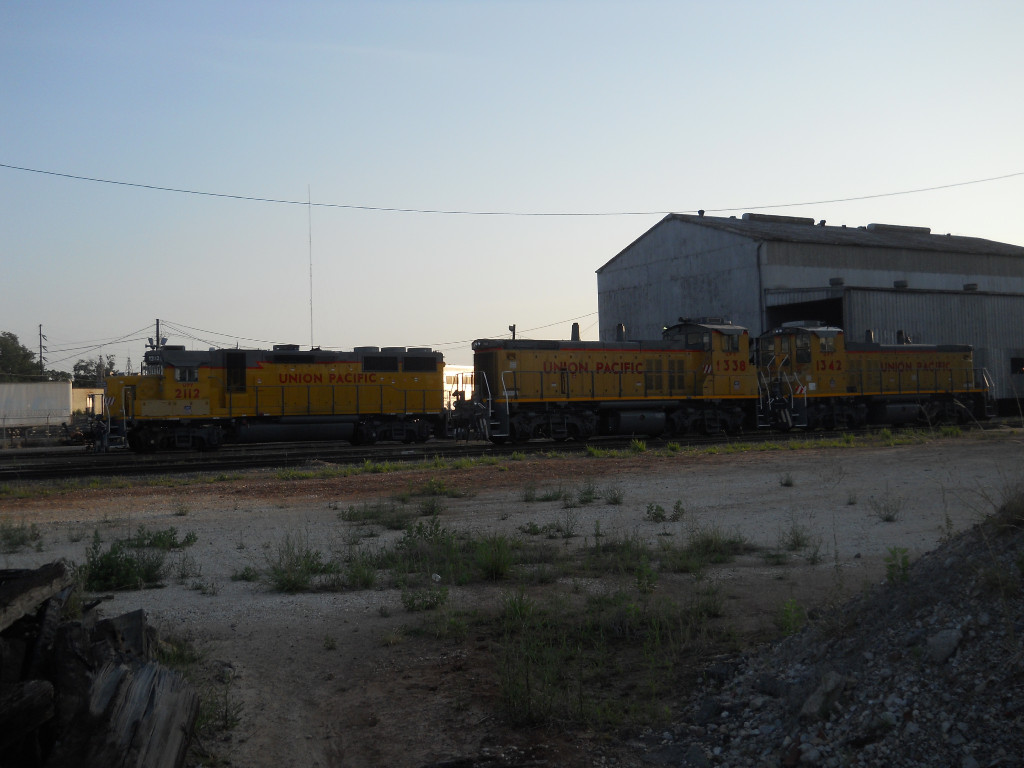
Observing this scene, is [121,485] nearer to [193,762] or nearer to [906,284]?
[193,762]

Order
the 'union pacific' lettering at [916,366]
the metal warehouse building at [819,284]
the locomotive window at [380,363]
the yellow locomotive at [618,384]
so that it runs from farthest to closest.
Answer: the metal warehouse building at [819,284] → the 'union pacific' lettering at [916,366] → the locomotive window at [380,363] → the yellow locomotive at [618,384]

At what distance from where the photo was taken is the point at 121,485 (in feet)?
57.3

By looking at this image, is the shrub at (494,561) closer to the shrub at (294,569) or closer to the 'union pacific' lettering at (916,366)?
the shrub at (294,569)

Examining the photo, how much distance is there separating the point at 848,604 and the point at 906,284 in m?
43.2

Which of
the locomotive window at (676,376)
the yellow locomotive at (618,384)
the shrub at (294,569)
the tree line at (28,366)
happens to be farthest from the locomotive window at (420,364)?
the tree line at (28,366)

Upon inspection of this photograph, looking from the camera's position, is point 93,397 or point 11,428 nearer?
point 93,397

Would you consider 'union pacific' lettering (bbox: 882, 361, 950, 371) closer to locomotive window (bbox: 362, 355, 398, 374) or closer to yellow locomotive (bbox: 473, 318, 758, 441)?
yellow locomotive (bbox: 473, 318, 758, 441)

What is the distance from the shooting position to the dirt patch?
4938mm

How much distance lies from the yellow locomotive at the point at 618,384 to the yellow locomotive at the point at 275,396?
306 cm

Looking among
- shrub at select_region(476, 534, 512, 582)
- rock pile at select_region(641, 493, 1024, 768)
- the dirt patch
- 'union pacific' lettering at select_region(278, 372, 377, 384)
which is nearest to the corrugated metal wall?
the dirt patch

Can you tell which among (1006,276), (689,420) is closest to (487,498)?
(689,420)

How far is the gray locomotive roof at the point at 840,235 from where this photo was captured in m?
43.0

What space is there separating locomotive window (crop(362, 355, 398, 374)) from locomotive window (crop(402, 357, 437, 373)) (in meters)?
0.39

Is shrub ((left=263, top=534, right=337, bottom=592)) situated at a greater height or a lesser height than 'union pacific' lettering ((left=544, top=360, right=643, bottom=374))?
lesser
